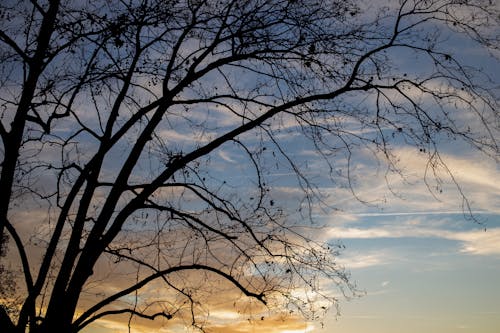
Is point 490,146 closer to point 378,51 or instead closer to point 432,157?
point 432,157

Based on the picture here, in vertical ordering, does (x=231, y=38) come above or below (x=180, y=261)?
above

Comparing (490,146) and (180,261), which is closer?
(490,146)

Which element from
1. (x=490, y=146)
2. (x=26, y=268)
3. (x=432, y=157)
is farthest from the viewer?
(x=26, y=268)

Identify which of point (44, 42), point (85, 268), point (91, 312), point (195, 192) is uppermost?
point (44, 42)

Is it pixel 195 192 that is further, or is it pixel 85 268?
pixel 195 192

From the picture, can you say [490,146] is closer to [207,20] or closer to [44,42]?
[207,20]

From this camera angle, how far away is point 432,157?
8781 millimetres

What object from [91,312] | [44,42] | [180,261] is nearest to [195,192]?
[180,261]

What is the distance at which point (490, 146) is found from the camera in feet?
26.9

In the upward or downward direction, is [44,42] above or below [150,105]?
above

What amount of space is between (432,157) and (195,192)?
3866mm

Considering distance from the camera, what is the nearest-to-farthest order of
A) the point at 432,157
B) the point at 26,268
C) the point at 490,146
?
1. the point at 490,146
2. the point at 432,157
3. the point at 26,268

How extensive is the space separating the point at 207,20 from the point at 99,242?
4.12 m

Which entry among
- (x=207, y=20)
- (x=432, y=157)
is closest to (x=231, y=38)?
(x=207, y=20)
